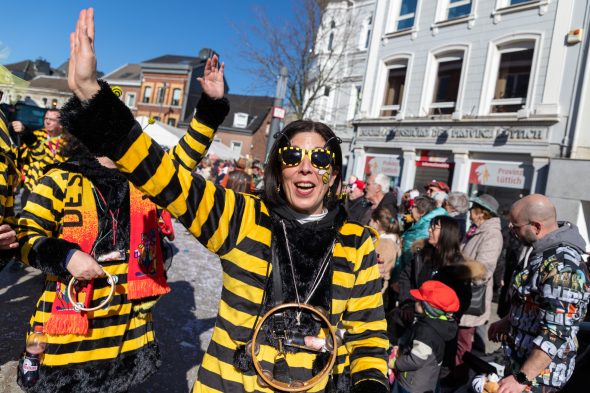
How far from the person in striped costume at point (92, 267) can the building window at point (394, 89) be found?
14.4 m

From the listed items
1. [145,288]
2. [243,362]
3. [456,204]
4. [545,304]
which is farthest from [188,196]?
[456,204]

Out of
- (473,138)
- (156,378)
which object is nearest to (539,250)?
Answer: (156,378)

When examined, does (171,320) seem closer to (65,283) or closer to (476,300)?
(65,283)

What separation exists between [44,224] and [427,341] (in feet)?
8.38

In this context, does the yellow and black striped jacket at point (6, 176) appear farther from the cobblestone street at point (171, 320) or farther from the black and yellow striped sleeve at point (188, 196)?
Result: the cobblestone street at point (171, 320)

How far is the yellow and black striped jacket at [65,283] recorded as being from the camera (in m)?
1.92

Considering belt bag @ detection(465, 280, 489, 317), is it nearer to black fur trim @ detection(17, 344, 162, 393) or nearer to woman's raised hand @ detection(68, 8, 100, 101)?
black fur trim @ detection(17, 344, 162, 393)

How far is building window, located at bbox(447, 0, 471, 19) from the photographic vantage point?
13.4 m

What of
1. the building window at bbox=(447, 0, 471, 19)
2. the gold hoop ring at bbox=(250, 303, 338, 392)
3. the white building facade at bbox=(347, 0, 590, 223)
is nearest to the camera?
the gold hoop ring at bbox=(250, 303, 338, 392)

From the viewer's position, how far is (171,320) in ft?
14.6

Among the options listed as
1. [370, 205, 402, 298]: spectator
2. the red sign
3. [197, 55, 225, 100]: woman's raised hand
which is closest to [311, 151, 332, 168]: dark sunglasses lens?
[197, 55, 225, 100]: woman's raised hand

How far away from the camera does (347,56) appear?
19828mm

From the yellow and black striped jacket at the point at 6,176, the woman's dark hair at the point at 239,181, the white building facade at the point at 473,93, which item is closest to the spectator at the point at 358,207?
the woman's dark hair at the point at 239,181

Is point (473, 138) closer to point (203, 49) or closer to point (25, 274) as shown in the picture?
point (25, 274)
